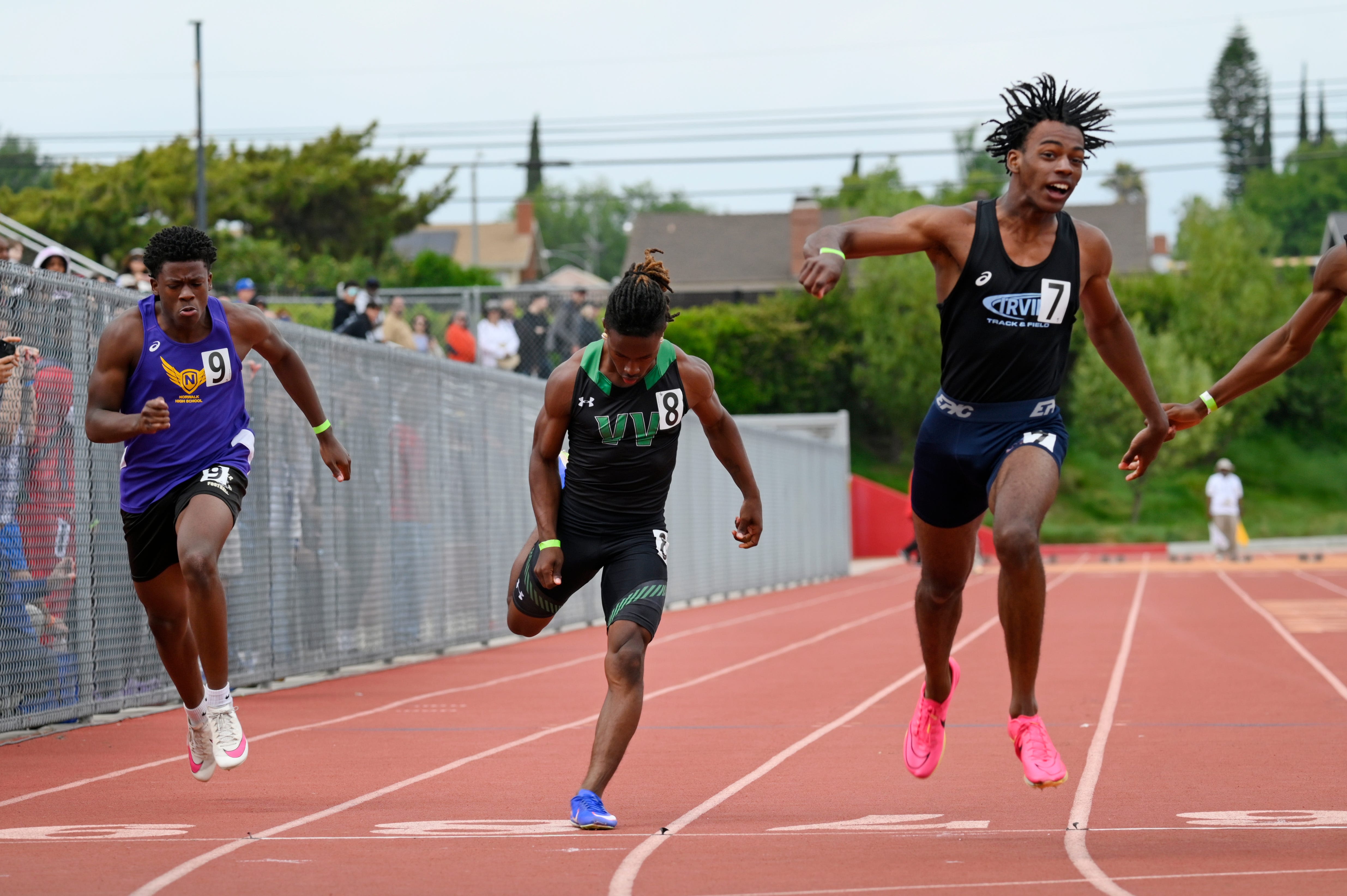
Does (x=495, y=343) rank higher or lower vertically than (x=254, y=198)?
lower

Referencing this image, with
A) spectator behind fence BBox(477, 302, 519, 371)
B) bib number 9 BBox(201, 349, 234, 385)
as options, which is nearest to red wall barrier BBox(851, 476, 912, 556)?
spectator behind fence BBox(477, 302, 519, 371)

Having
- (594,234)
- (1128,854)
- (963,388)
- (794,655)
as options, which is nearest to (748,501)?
(963,388)

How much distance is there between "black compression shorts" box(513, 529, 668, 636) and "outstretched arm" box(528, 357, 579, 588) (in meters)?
0.06

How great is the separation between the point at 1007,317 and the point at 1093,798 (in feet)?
6.81

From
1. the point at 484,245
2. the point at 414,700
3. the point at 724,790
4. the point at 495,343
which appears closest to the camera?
the point at 724,790

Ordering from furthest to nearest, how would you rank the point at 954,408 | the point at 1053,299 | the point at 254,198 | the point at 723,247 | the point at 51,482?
the point at 723,247, the point at 254,198, the point at 51,482, the point at 954,408, the point at 1053,299

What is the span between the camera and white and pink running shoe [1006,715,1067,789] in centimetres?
588

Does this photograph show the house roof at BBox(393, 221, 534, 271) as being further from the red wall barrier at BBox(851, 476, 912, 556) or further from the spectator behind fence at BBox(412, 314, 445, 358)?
the spectator behind fence at BBox(412, 314, 445, 358)

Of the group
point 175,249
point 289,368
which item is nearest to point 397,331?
point 289,368

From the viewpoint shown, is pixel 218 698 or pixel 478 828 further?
pixel 218 698

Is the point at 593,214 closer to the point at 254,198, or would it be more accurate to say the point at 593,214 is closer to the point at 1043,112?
the point at 254,198

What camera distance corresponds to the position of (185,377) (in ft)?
23.1

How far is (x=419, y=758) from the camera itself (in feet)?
28.3

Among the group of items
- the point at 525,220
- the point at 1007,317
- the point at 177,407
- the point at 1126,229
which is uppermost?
the point at 525,220
